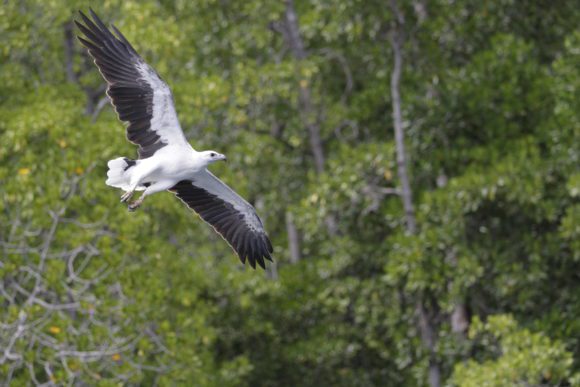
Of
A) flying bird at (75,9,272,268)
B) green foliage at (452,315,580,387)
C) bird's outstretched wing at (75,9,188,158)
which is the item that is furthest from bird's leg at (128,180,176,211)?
green foliage at (452,315,580,387)

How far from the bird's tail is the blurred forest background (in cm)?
412

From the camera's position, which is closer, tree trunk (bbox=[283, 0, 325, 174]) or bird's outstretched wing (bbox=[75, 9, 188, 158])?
bird's outstretched wing (bbox=[75, 9, 188, 158])

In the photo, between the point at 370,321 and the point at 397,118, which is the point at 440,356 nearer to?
the point at 370,321

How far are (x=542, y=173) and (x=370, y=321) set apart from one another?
10.8 feet

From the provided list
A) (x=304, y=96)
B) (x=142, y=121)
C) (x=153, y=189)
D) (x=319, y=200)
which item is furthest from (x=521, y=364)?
(x=304, y=96)

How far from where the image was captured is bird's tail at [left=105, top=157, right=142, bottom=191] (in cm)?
1213

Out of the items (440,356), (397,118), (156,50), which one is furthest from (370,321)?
(156,50)

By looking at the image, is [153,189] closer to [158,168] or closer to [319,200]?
[158,168]

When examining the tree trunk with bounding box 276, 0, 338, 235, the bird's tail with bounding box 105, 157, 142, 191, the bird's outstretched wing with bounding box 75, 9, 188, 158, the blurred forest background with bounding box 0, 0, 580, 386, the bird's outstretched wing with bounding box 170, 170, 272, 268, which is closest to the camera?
the bird's tail with bounding box 105, 157, 142, 191

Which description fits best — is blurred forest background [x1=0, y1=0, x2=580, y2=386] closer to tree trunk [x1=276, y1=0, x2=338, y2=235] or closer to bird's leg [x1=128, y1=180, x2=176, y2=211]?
tree trunk [x1=276, y1=0, x2=338, y2=235]

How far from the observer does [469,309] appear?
19.5 meters

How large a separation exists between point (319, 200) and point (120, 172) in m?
6.81

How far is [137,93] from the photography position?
12.3 metres

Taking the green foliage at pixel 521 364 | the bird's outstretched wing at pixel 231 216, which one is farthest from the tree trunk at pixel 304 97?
the bird's outstretched wing at pixel 231 216
